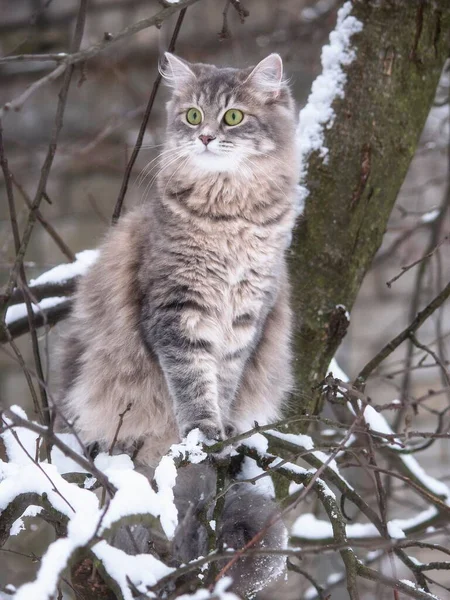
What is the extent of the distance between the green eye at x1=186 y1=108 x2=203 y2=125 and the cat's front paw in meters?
1.00

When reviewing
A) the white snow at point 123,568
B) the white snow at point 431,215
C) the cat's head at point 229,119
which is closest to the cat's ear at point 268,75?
the cat's head at point 229,119

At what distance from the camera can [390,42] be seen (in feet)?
8.67

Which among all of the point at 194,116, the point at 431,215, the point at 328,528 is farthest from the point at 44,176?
the point at 431,215

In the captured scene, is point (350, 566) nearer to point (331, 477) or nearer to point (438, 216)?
point (331, 477)

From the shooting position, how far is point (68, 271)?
2.94 meters

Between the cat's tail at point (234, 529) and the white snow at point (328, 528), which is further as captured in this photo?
the white snow at point (328, 528)

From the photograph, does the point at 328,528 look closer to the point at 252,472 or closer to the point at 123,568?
the point at 252,472

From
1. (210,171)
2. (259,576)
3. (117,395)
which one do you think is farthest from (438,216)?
(259,576)

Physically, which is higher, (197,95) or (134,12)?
(134,12)

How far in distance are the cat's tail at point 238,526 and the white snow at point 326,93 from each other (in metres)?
1.02

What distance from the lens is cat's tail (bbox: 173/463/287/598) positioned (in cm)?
→ 199

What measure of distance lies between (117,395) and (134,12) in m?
3.73

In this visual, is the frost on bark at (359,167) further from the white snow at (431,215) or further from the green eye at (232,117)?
the white snow at (431,215)

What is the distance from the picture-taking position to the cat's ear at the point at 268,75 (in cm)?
259
